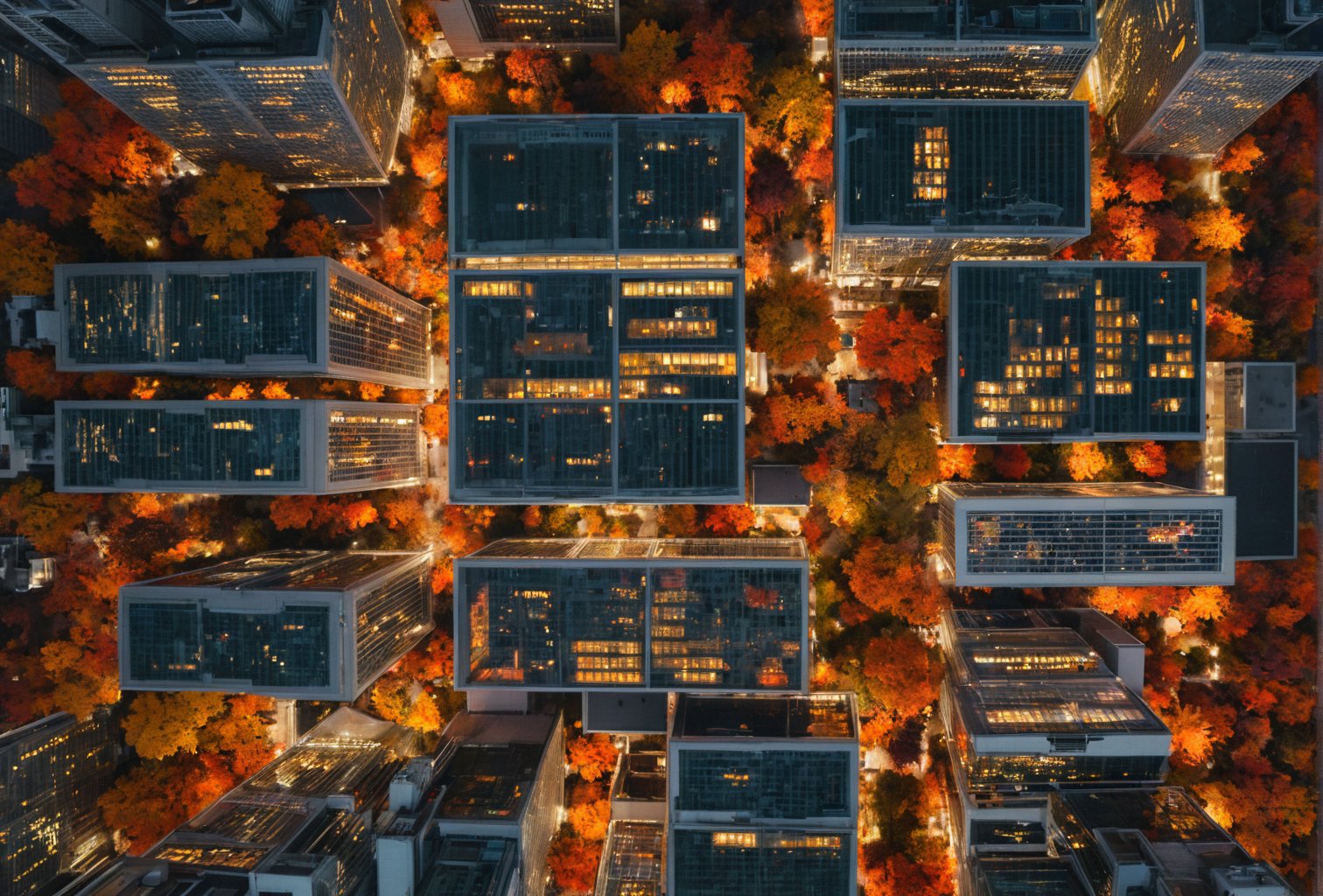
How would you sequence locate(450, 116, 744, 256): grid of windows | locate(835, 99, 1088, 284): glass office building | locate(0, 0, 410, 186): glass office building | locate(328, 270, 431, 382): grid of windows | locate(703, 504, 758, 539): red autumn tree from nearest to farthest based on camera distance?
locate(0, 0, 410, 186): glass office building
locate(835, 99, 1088, 284): glass office building
locate(328, 270, 431, 382): grid of windows
locate(450, 116, 744, 256): grid of windows
locate(703, 504, 758, 539): red autumn tree

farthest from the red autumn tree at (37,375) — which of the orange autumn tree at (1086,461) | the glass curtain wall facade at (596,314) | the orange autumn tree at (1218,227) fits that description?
the orange autumn tree at (1218,227)

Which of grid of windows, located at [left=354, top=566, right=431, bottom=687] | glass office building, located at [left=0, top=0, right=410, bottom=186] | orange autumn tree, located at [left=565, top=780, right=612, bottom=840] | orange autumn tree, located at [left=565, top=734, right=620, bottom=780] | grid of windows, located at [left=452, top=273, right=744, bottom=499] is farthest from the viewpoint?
orange autumn tree, located at [left=565, top=734, right=620, bottom=780]

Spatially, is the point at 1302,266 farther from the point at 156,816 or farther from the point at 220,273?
the point at 156,816

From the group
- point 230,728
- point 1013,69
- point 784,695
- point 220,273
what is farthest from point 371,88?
point 784,695

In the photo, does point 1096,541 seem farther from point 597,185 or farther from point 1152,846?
point 597,185

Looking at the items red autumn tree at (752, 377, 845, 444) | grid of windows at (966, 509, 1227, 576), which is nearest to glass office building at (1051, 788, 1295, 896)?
grid of windows at (966, 509, 1227, 576)

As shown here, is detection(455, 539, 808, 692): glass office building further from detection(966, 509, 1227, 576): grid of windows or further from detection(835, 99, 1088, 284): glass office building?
detection(835, 99, 1088, 284): glass office building
